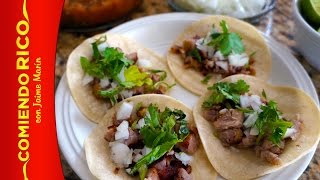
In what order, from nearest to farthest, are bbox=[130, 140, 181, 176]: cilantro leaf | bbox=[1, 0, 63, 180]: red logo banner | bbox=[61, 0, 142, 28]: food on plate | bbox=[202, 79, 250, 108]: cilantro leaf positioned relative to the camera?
bbox=[1, 0, 63, 180]: red logo banner → bbox=[130, 140, 181, 176]: cilantro leaf → bbox=[202, 79, 250, 108]: cilantro leaf → bbox=[61, 0, 142, 28]: food on plate

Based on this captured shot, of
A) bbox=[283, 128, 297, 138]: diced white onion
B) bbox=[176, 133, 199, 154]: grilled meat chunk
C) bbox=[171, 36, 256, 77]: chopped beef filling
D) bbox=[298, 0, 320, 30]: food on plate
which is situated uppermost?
bbox=[298, 0, 320, 30]: food on plate

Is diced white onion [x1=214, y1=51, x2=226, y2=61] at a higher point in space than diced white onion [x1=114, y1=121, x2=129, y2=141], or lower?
higher

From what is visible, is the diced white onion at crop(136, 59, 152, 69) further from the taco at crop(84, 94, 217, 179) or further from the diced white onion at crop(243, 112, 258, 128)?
the diced white onion at crop(243, 112, 258, 128)

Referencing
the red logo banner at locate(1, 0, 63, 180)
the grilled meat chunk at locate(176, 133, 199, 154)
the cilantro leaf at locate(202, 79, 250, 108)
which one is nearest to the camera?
the red logo banner at locate(1, 0, 63, 180)

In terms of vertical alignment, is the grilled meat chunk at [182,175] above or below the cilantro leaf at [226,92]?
below

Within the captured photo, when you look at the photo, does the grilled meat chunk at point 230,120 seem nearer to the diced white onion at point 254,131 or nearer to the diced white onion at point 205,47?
the diced white onion at point 254,131

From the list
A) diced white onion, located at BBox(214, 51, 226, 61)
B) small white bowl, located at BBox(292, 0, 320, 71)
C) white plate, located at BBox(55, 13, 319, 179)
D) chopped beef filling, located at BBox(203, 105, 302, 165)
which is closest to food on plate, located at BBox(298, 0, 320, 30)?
small white bowl, located at BBox(292, 0, 320, 71)

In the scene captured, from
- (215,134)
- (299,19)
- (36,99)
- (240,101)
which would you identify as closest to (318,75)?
(299,19)

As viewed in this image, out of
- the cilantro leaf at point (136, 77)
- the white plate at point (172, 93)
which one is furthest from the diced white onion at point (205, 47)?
the cilantro leaf at point (136, 77)
